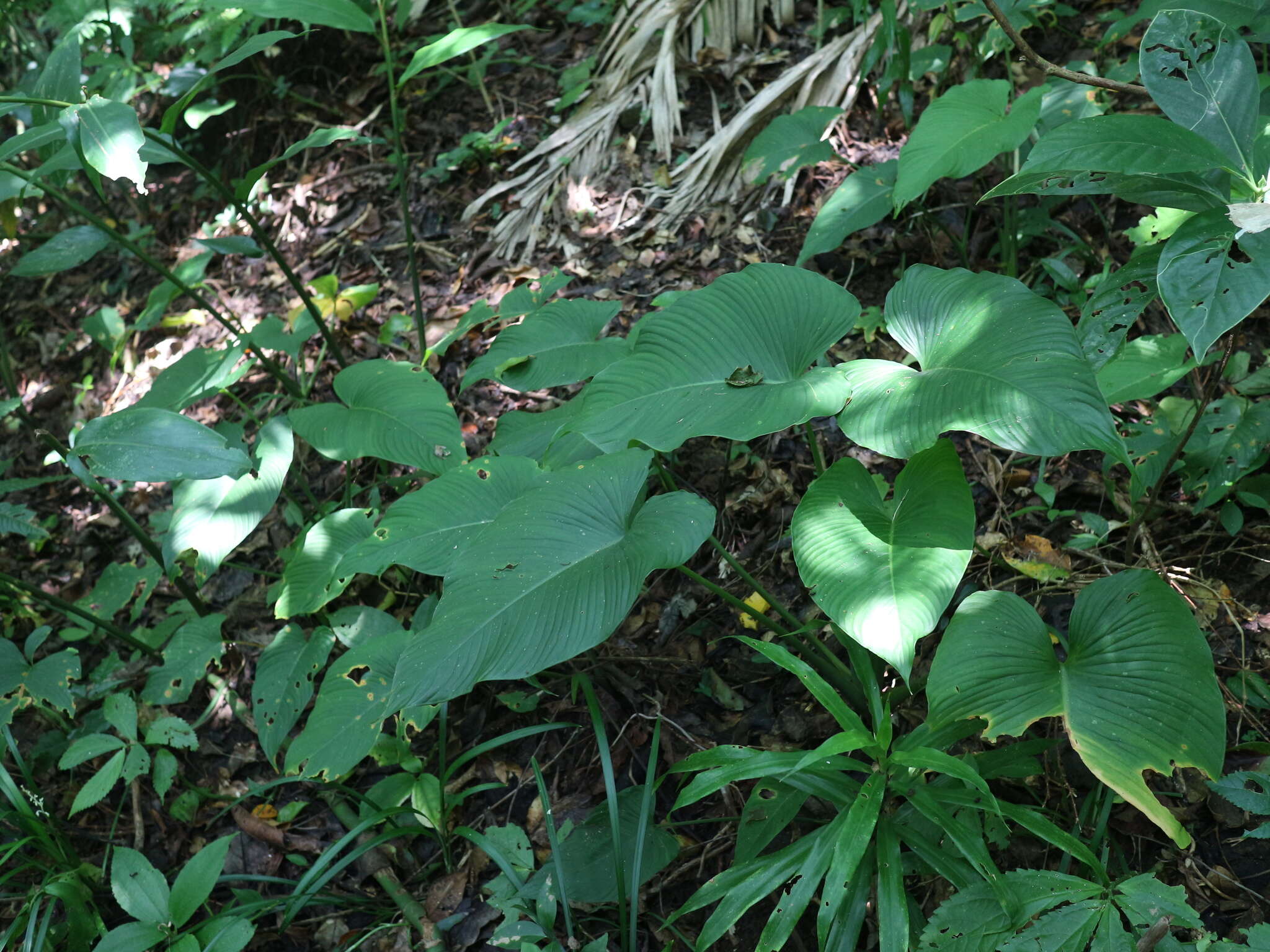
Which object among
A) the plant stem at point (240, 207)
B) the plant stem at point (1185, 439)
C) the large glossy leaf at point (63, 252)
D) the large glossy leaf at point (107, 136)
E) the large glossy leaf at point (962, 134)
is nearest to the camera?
the plant stem at point (1185, 439)

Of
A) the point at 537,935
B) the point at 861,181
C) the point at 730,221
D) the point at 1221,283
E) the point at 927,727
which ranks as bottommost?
the point at 537,935

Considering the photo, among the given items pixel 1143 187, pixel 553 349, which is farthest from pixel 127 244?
pixel 1143 187

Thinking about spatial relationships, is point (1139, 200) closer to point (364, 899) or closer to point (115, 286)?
point (364, 899)

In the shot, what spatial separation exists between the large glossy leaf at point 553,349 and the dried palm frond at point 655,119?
898mm

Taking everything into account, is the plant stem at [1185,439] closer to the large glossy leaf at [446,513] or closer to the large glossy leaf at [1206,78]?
the large glossy leaf at [1206,78]

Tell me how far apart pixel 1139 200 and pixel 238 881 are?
7.64 feet

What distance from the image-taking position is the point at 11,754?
2.40 meters

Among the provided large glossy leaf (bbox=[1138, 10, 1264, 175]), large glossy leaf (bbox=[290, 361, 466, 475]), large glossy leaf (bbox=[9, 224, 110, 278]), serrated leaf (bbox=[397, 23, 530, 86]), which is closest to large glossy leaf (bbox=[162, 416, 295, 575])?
large glossy leaf (bbox=[290, 361, 466, 475])

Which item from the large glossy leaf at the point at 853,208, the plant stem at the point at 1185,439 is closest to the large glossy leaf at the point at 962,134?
the large glossy leaf at the point at 853,208

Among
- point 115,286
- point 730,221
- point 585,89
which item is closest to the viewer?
point 730,221

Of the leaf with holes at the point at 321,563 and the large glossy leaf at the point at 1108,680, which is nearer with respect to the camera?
the large glossy leaf at the point at 1108,680

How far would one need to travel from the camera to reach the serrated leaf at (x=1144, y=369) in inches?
64.9

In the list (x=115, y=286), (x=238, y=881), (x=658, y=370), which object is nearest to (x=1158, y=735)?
(x=658, y=370)

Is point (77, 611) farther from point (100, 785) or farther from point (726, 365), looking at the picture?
point (726, 365)
